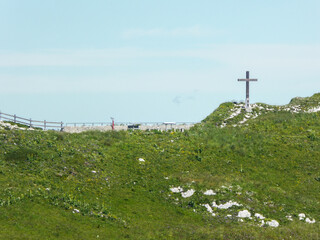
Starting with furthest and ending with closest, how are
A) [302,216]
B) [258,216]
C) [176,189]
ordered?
[176,189] → [302,216] → [258,216]

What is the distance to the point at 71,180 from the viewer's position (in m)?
38.1

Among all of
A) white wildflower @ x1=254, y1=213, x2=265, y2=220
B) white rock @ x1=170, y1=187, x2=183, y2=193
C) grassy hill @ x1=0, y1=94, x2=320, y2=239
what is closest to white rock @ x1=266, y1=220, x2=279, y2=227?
grassy hill @ x1=0, y1=94, x2=320, y2=239

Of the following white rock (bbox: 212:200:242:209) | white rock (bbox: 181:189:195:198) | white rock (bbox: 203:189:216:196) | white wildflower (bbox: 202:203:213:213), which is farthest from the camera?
white rock (bbox: 203:189:216:196)

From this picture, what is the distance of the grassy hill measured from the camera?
100 feet

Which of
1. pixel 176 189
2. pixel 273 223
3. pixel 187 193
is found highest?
pixel 176 189

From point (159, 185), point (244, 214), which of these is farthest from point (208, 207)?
point (159, 185)

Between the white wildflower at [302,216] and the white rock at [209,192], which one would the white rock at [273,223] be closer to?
the white wildflower at [302,216]

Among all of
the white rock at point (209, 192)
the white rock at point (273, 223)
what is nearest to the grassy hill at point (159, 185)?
the white rock at point (209, 192)

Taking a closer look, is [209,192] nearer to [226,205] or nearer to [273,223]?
[226,205]

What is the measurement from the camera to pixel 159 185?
4041 cm

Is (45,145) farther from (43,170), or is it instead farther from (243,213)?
(243,213)

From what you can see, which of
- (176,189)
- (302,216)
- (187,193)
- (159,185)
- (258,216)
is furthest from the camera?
(159,185)

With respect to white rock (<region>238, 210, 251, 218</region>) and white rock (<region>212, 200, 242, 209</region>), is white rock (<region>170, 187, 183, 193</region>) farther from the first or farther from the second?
white rock (<region>238, 210, 251, 218</region>)

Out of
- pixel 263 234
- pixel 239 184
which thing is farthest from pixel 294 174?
pixel 263 234
